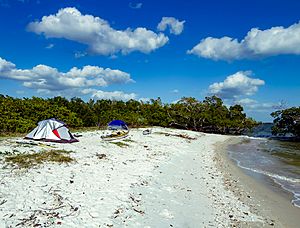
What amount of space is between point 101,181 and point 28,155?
481 cm

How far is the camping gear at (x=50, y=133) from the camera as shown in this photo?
779 inches

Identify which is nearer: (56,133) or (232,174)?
(232,174)

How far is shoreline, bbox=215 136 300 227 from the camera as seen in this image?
952 cm

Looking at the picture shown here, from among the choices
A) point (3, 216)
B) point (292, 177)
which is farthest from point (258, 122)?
point (3, 216)

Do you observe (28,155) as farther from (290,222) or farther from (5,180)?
(290,222)

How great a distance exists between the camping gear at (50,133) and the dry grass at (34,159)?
5.49 meters

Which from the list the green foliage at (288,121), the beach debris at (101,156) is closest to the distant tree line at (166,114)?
the green foliage at (288,121)

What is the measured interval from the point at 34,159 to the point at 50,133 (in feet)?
24.5

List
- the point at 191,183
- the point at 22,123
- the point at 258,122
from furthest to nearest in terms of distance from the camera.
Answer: the point at 258,122, the point at 22,123, the point at 191,183

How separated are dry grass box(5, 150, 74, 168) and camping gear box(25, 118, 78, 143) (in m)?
5.49

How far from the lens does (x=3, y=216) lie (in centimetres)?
686

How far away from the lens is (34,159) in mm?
12750

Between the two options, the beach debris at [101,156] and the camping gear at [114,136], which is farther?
the camping gear at [114,136]

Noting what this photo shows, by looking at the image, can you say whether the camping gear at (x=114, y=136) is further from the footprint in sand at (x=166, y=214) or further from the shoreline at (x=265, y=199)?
the footprint in sand at (x=166, y=214)
